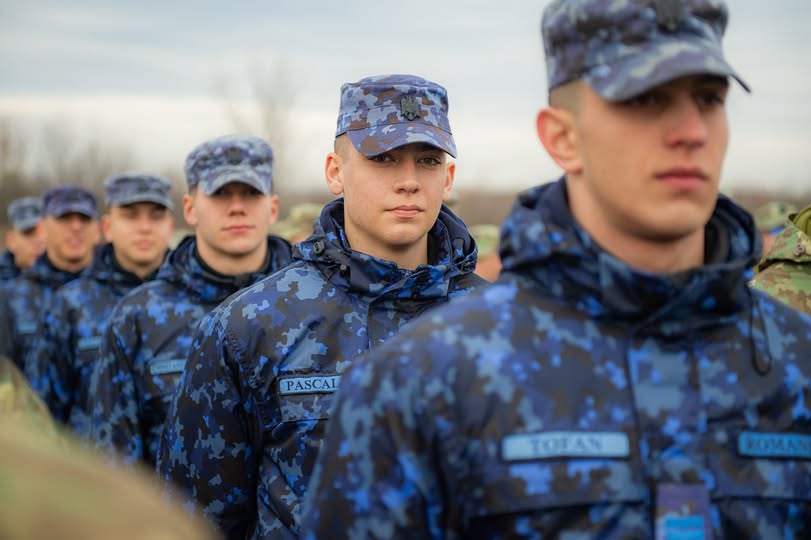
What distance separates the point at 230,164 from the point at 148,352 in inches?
48.5

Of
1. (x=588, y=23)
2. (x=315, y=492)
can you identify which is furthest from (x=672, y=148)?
(x=315, y=492)

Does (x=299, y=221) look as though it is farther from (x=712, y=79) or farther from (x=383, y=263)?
(x=712, y=79)

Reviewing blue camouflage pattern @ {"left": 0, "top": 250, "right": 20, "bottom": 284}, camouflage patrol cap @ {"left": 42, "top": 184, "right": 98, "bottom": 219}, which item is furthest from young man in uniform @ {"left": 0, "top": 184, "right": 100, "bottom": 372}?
blue camouflage pattern @ {"left": 0, "top": 250, "right": 20, "bottom": 284}

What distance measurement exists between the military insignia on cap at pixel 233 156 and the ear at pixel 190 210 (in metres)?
0.38

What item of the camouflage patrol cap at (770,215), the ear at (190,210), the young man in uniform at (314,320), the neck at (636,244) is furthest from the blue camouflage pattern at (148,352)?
the camouflage patrol cap at (770,215)

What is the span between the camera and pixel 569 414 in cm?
263

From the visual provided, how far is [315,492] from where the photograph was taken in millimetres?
2766

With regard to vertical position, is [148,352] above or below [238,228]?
below

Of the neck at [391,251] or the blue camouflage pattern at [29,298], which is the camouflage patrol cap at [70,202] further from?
the neck at [391,251]

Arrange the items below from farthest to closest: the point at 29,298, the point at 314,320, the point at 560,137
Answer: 1. the point at 29,298
2. the point at 314,320
3. the point at 560,137

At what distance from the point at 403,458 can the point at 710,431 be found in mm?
797

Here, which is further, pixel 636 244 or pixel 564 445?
pixel 636 244

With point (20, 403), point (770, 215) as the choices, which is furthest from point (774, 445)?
point (770, 215)

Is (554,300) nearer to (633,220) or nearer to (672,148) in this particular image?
(633,220)
